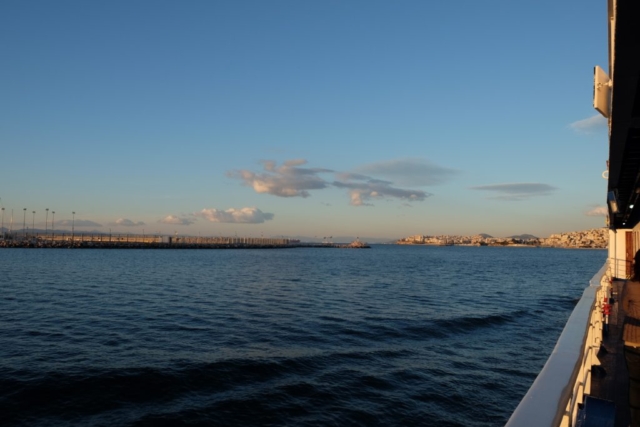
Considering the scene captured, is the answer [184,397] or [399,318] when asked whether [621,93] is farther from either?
A: [399,318]

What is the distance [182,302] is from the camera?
106 ft

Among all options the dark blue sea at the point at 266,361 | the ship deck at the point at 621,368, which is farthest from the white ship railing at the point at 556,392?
A: the dark blue sea at the point at 266,361

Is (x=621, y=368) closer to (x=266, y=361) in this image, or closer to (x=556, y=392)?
(x=556, y=392)

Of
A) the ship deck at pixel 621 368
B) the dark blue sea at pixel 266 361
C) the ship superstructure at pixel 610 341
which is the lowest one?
the dark blue sea at pixel 266 361

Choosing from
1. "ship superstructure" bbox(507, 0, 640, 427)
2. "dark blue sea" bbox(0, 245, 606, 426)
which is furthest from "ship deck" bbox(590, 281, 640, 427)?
"dark blue sea" bbox(0, 245, 606, 426)

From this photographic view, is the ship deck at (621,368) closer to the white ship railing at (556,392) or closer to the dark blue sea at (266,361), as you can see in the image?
the white ship railing at (556,392)

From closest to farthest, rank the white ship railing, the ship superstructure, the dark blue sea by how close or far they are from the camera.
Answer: the white ship railing, the ship superstructure, the dark blue sea

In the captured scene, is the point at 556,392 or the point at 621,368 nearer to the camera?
the point at 556,392

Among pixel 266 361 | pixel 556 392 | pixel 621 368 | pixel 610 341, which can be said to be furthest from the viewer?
pixel 266 361

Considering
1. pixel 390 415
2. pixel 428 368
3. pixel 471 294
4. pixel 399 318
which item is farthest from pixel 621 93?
pixel 471 294

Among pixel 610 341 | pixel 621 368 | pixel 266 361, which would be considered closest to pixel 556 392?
pixel 621 368

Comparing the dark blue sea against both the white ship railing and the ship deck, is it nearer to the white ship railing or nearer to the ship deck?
the ship deck

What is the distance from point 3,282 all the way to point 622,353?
5301 cm


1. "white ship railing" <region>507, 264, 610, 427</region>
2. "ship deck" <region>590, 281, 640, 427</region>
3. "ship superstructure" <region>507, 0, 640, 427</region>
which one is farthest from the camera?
"ship deck" <region>590, 281, 640, 427</region>
